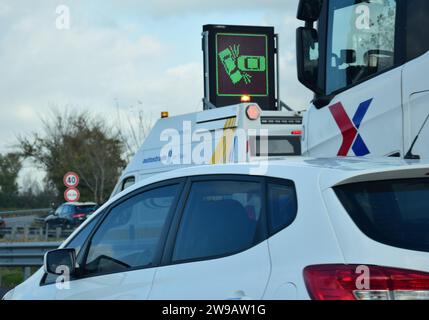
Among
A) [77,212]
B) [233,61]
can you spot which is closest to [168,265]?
[233,61]

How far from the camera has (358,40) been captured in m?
6.49

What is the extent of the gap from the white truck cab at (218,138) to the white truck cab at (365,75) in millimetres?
2589

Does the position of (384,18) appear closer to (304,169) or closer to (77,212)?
(304,169)

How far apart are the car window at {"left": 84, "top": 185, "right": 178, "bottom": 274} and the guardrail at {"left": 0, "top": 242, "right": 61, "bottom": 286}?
24.9ft

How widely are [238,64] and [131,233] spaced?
763 cm

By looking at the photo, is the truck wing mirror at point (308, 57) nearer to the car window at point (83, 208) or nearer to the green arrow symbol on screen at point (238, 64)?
the green arrow symbol on screen at point (238, 64)

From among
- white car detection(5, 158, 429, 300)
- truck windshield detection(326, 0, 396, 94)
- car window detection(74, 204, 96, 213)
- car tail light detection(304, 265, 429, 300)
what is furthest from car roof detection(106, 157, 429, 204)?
car window detection(74, 204, 96, 213)

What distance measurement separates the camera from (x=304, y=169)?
364cm

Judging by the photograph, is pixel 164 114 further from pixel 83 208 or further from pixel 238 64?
pixel 83 208

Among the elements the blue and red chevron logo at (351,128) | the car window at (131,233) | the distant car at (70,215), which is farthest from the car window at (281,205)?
the distant car at (70,215)

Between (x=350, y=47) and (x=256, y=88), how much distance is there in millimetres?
5655

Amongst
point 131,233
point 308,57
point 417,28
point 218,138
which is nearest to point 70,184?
point 218,138

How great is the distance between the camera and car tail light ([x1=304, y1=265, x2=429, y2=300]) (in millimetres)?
3088

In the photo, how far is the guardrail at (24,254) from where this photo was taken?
12.4 meters
